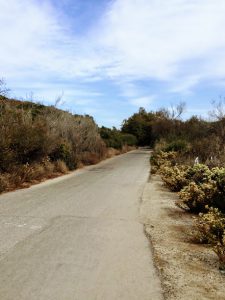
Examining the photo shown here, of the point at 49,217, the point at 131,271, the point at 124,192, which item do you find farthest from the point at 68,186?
the point at 131,271

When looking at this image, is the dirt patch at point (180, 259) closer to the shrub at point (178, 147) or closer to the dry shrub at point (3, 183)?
the dry shrub at point (3, 183)

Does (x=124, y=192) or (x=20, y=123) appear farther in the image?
(x=20, y=123)

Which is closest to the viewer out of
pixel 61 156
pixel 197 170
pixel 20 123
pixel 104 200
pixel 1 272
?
pixel 1 272

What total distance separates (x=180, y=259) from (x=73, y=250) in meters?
1.79

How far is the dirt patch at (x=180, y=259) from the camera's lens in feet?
18.7

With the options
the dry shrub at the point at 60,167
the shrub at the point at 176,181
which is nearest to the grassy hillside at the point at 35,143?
the dry shrub at the point at 60,167

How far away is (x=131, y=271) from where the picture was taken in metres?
6.37

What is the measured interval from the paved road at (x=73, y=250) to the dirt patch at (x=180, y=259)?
0.21m

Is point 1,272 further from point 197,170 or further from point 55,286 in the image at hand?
point 197,170

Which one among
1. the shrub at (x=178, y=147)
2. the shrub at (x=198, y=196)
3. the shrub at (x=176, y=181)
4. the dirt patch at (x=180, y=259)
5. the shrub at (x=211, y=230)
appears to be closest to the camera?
the dirt patch at (x=180, y=259)

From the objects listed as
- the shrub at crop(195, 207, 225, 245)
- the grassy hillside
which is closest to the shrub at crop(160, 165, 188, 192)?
the grassy hillside

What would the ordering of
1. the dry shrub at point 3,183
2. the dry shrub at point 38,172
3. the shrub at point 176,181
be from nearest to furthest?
1. the dry shrub at point 3,183
2. the shrub at point 176,181
3. the dry shrub at point 38,172

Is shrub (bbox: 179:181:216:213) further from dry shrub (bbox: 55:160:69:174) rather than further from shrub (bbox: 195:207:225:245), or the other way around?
dry shrub (bbox: 55:160:69:174)

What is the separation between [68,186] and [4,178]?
2722 millimetres
